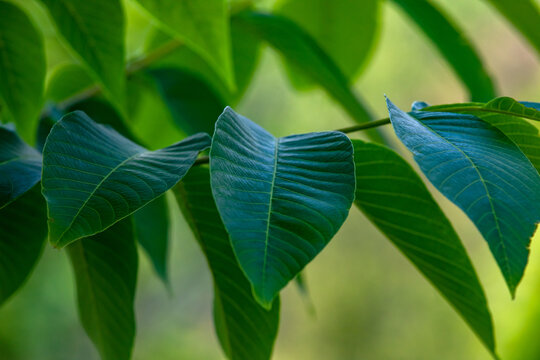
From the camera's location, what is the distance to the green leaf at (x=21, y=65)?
41 centimetres

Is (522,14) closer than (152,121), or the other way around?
(522,14)

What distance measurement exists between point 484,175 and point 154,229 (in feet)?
1.07

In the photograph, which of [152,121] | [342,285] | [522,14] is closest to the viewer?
[522,14]

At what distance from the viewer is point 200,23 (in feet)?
1.32

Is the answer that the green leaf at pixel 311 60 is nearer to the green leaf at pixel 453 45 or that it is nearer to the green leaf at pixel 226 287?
the green leaf at pixel 453 45

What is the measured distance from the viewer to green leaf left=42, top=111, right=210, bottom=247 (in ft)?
0.63

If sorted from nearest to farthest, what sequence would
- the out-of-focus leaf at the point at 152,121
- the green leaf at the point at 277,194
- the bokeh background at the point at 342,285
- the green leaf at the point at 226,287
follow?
the green leaf at the point at 277,194
the green leaf at the point at 226,287
the out-of-focus leaf at the point at 152,121
the bokeh background at the point at 342,285

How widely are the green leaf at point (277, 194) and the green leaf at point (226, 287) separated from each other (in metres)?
0.06

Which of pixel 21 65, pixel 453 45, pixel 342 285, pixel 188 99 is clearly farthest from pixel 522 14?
pixel 342 285

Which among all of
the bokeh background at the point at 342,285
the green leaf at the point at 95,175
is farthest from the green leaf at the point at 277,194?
the bokeh background at the point at 342,285

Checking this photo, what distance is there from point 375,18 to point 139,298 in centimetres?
375

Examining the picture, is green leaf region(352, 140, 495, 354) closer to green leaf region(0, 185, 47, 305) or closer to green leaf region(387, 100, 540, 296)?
green leaf region(387, 100, 540, 296)

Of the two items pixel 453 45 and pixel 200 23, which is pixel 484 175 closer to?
pixel 200 23

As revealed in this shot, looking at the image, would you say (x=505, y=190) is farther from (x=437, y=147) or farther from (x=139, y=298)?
(x=139, y=298)
